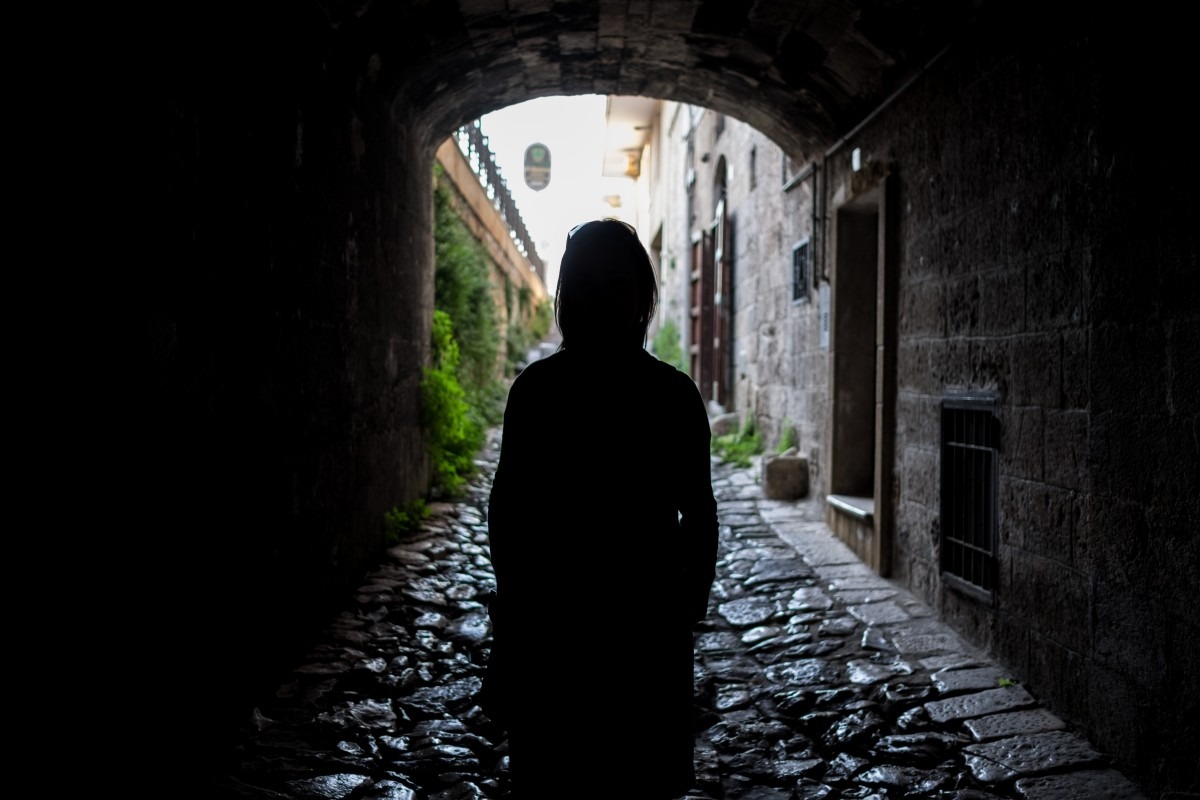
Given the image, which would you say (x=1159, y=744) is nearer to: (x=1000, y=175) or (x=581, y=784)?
(x=581, y=784)

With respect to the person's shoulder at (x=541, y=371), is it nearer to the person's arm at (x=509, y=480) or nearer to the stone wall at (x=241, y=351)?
the person's arm at (x=509, y=480)

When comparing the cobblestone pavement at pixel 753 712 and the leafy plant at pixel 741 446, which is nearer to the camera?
the cobblestone pavement at pixel 753 712

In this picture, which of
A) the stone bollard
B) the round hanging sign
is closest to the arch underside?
the stone bollard

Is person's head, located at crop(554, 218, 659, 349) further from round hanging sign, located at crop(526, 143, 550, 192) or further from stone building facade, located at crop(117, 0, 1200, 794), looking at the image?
round hanging sign, located at crop(526, 143, 550, 192)

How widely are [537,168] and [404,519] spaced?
71.8 feet


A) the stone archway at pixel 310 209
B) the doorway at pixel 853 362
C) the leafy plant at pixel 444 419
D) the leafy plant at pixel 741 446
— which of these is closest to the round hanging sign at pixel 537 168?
the leafy plant at pixel 741 446

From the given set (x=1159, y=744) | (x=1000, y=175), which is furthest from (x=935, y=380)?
(x=1159, y=744)

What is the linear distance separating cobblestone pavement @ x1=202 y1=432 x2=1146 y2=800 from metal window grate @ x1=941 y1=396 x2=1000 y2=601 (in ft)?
1.16

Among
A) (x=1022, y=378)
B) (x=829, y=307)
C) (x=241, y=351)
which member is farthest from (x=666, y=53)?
(x=241, y=351)

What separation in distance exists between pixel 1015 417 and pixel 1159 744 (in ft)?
4.82

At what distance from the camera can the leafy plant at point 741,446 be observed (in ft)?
31.4

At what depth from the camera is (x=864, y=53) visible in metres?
5.11

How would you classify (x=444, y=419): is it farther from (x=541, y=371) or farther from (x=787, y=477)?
(x=541, y=371)

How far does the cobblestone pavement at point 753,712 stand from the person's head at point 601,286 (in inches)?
33.9
